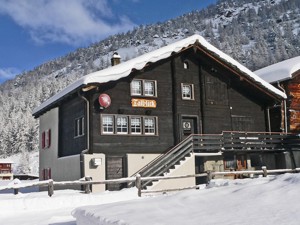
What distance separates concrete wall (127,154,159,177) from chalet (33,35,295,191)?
53 mm

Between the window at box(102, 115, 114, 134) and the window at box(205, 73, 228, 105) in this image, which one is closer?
the window at box(102, 115, 114, 134)

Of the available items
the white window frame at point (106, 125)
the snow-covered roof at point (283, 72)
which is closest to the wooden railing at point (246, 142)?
the white window frame at point (106, 125)

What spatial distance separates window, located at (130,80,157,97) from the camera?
2233 centimetres

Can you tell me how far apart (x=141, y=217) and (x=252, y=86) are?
20071 mm

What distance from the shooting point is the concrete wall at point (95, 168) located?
19.9 m

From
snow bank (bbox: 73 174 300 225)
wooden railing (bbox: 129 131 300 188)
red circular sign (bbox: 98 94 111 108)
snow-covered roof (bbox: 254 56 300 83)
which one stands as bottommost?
snow bank (bbox: 73 174 300 225)

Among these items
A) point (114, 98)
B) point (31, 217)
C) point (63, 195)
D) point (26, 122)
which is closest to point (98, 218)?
point (31, 217)

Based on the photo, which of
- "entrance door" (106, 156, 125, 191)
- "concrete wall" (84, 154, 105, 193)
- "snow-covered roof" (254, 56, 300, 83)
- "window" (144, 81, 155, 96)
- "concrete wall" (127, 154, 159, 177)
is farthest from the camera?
"snow-covered roof" (254, 56, 300, 83)

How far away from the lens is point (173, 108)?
2312cm

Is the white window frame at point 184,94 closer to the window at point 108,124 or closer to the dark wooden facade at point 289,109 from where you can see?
the window at point 108,124

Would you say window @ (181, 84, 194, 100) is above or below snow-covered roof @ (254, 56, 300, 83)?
below

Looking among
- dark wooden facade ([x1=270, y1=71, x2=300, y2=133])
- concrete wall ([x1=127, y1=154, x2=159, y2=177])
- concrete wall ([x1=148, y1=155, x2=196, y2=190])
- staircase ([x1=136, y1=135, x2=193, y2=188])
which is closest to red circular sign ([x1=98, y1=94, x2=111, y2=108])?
concrete wall ([x1=127, y1=154, x2=159, y2=177])

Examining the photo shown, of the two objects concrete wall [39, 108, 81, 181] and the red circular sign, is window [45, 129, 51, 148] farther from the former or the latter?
the red circular sign

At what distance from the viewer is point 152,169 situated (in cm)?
1983
